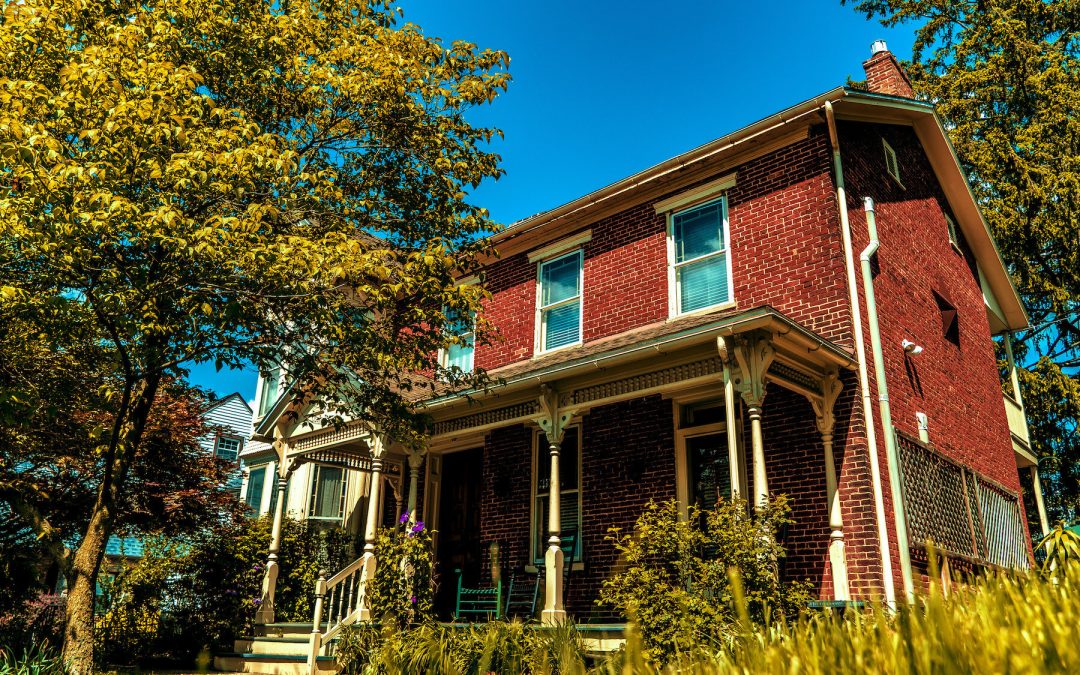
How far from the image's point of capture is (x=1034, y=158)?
Result: 818 inches

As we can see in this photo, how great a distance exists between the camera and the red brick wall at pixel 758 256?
10.5m

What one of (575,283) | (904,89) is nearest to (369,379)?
(575,283)

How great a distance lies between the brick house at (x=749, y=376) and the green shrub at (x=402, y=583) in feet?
4.13

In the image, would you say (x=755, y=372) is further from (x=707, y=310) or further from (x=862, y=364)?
(x=707, y=310)

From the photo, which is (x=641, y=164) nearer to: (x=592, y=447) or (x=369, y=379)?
(x=592, y=447)

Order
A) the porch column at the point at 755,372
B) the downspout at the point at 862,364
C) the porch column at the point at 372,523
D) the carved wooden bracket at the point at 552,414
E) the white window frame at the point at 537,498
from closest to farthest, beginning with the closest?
the porch column at the point at 755,372, the downspout at the point at 862,364, the carved wooden bracket at the point at 552,414, the porch column at the point at 372,523, the white window frame at the point at 537,498

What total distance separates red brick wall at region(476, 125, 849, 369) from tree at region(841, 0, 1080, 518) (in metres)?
12.1

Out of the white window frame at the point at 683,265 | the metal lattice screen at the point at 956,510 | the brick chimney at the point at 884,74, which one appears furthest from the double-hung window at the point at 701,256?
the brick chimney at the point at 884,74

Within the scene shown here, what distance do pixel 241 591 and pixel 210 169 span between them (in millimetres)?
8703

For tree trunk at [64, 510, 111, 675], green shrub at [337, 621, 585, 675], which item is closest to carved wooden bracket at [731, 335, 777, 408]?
green shrub at [337, 621, 585, 675]

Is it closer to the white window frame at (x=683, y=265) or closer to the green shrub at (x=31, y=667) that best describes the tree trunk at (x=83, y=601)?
the green shrub at (x=31, y=667)

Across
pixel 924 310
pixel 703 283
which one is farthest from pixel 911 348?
pixel 703 283

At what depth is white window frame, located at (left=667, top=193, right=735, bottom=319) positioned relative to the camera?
37.3ft

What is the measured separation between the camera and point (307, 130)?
34.8 feet
